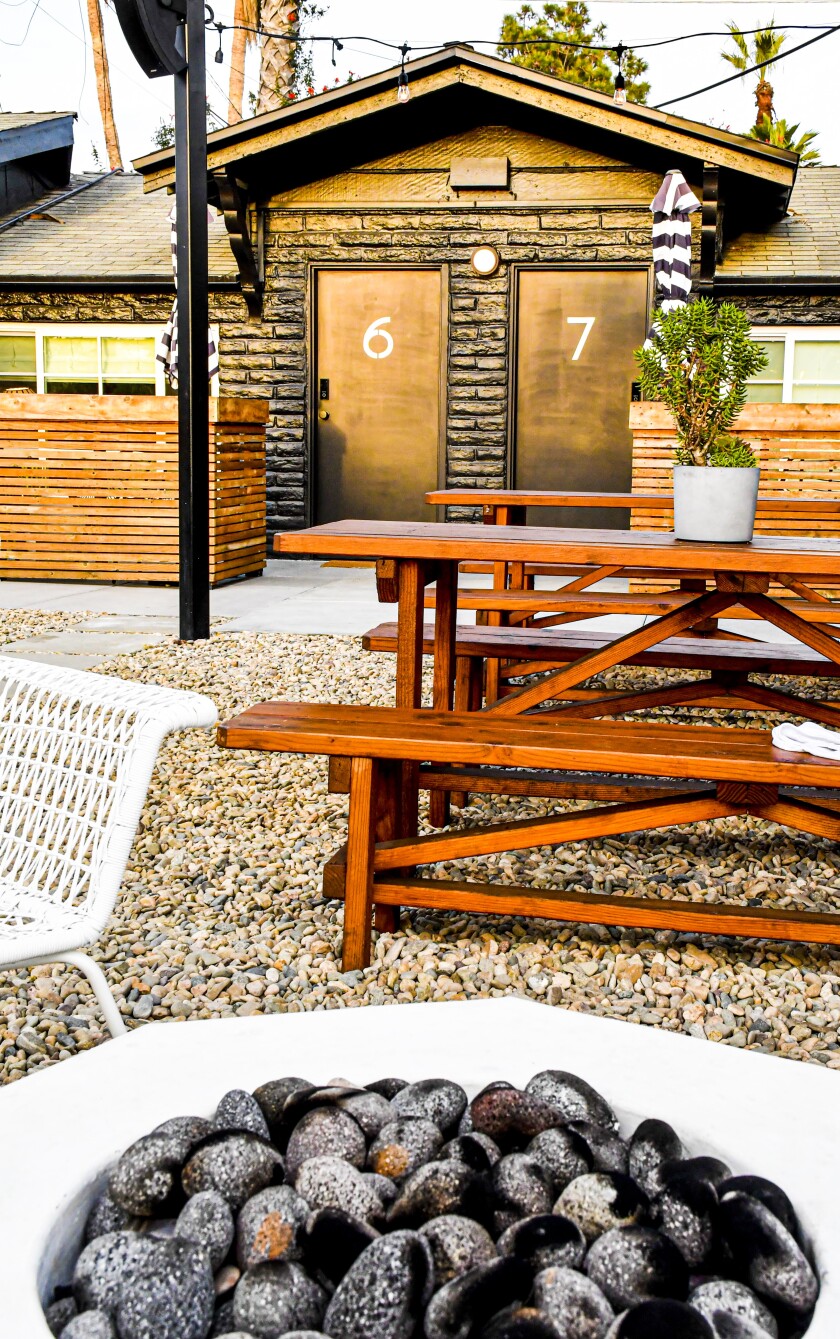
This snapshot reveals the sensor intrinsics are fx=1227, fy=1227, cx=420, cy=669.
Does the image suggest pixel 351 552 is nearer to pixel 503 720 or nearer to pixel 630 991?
pixel 503 720

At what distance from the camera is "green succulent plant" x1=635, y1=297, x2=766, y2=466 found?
10.0ft

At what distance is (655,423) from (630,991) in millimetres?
6221

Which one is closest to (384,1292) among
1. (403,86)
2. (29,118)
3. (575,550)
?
(575,550)

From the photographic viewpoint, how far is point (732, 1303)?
1.02 metres

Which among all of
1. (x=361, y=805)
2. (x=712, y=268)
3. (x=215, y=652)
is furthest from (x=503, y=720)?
(x=712, y=268)

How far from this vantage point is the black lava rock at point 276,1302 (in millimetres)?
1009

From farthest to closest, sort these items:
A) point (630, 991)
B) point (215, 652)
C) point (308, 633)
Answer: point (308, 633), point (215, 652), point (630, 991)

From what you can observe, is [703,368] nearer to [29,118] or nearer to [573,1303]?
Result: [573,1303]

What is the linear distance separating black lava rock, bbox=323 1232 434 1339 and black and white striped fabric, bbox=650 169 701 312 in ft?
26.4

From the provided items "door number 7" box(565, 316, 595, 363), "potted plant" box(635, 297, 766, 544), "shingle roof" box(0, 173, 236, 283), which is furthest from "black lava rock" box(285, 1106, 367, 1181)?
"shingle roof" box(0, 173, 236, 283)

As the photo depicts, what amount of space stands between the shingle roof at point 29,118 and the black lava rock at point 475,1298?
1350cm

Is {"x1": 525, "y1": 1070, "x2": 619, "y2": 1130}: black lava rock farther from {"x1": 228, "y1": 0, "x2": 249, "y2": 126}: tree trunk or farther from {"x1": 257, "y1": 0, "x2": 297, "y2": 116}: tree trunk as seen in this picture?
{"x1": 228, "y1": 0, "x2": 249, "y2": 126}: tree trunk

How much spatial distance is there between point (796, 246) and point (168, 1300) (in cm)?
1093

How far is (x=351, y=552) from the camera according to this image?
3.09 meters
